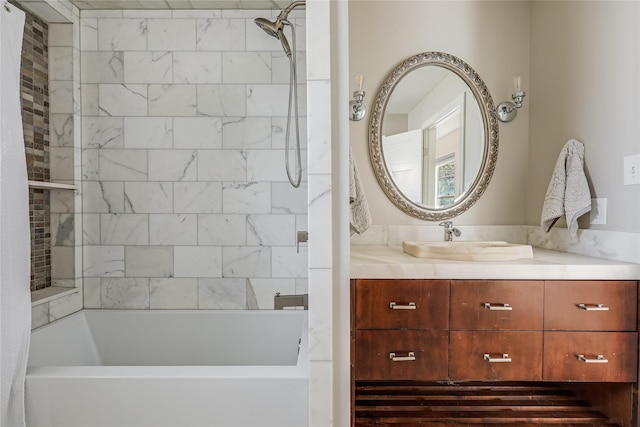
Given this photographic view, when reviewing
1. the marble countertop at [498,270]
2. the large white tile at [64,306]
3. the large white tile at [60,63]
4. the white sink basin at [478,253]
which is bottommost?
the large white tile at [64,306]

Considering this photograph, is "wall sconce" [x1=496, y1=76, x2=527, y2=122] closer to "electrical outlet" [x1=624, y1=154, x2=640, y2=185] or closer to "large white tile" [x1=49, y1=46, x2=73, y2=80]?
"electrical outlet" [x1=624, y1=154, x2=640, y2=185]

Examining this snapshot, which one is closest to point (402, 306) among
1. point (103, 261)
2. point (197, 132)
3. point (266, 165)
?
point (266, 165)

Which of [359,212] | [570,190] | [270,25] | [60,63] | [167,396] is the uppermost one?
[270,25]

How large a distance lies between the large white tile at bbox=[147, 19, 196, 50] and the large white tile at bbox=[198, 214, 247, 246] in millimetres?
963

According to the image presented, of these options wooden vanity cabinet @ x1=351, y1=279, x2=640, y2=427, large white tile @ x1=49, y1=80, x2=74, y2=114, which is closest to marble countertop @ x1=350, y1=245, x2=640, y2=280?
wooden vanity cabinet @ x1=351, y1=279, x2=640, y2=427

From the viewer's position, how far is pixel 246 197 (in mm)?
2188

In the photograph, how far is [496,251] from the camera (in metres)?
1.60

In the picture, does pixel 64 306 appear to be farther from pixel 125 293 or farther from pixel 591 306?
pixel 591 306

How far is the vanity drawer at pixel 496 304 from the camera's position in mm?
1480

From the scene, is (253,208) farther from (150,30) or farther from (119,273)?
(150,30)

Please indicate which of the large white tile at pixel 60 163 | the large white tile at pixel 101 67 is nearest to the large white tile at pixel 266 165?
the large white tile at pixel 101 67

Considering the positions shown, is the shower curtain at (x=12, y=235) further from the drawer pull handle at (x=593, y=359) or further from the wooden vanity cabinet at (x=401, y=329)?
the drawer pull handle at (x=593, y=359)

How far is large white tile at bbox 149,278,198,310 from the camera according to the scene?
221 centimetres

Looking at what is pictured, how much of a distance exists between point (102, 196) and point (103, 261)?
374 millimetres
